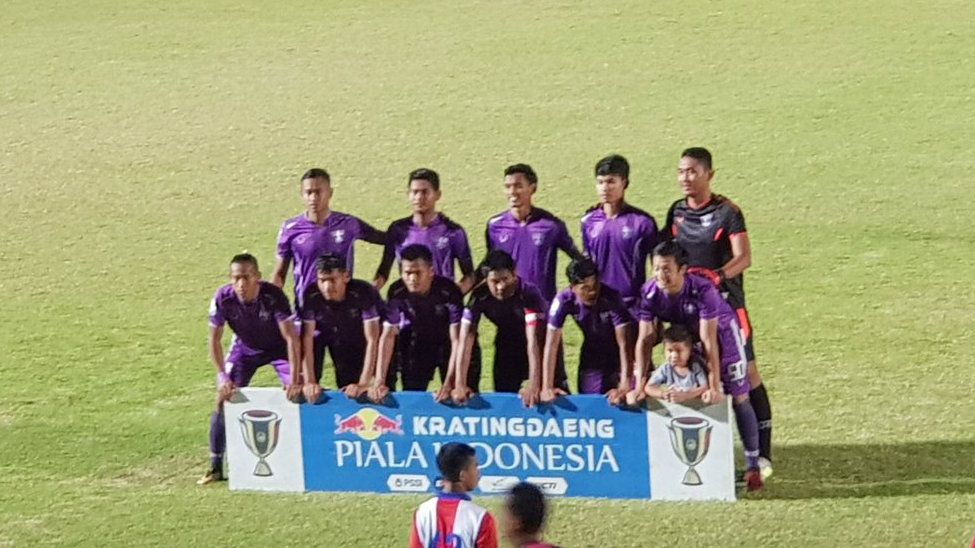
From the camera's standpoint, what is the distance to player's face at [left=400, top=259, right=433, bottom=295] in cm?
914

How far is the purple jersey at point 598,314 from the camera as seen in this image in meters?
8.93

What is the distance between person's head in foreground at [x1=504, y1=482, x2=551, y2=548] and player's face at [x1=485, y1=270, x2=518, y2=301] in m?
3.26

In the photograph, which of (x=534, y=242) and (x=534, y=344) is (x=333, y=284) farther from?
(x=534, y=242)

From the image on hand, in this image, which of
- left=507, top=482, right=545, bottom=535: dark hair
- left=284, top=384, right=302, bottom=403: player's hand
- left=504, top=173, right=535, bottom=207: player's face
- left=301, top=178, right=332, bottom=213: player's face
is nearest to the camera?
left=507, top=482, right=545, bottom=535: dark hair

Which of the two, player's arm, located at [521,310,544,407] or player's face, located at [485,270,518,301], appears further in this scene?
player's arm, located at [521,310,544,407]

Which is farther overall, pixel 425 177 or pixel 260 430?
pixel 425 177

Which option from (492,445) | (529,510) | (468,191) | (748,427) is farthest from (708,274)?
(468,191)

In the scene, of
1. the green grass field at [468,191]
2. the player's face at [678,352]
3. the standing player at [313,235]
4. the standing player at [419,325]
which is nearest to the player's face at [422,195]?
the standing player at [313,235]

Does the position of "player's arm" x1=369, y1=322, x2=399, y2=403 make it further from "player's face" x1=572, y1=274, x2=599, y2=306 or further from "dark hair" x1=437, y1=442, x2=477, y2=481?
"dark hair" x1=437, y1=442, x2=477, y2=481

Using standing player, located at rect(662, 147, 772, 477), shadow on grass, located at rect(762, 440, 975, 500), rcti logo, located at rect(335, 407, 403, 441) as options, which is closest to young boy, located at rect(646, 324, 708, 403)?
standing player, located at rect(662, 147, 772, 477)

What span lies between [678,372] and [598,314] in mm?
570

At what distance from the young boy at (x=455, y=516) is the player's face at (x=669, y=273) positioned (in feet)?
8.14

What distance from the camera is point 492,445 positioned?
8.91 m

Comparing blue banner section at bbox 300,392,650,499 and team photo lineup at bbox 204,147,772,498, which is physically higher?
team photo lineup at bbox 204,147,772,498
